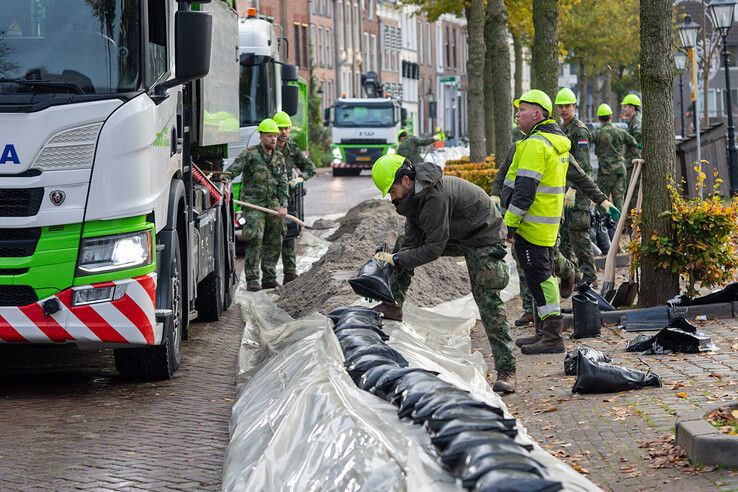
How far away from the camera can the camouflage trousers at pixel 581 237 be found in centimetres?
1485

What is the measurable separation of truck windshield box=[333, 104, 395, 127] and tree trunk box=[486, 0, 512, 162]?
28.3m

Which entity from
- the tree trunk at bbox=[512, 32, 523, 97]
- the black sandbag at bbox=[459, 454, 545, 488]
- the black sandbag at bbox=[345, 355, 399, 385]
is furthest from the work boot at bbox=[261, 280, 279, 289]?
the tree trunk at bbox=[512, 32, 523, 97]

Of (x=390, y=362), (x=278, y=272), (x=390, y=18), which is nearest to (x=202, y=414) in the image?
(x=390, y=362)

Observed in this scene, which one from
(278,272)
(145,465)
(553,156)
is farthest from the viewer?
(278,272)

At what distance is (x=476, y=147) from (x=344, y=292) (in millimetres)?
20103

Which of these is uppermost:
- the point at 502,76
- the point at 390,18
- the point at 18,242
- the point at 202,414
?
the point at 390,18

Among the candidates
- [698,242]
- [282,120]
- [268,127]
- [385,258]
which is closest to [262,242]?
[268,127]

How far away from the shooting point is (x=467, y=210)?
980 centimetres

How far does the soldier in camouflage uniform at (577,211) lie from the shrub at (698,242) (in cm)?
130

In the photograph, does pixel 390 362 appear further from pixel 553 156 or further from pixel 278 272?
pixel 278 272

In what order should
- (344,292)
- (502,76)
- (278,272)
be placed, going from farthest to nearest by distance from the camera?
(502,76) → (278,272) → (344,292)

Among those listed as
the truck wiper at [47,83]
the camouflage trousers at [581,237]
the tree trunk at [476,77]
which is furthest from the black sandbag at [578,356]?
the tree trunk at [476,77]

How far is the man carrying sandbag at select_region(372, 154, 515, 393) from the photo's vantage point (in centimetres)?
950

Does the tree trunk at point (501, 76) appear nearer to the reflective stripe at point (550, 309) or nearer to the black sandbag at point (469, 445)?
the reflective stripe at point (550, 309)
